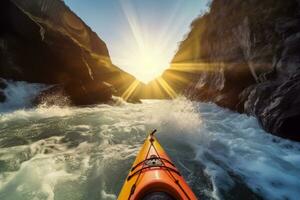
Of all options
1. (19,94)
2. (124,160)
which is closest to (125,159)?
(124,160)

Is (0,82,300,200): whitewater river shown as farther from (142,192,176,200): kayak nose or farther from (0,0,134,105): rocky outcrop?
(0,0,134,105): rocky outcrop

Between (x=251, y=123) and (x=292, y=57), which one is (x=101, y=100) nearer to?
(x=251, y=123)

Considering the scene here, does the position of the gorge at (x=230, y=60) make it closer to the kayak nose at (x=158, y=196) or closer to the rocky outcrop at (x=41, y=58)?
the rocky outcrop at (x=41, y=58)

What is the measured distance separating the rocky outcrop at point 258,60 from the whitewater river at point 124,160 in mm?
1049

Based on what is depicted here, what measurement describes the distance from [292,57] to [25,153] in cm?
1122

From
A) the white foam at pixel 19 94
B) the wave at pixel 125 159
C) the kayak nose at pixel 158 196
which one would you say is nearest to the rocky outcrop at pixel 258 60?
the wave at pixel 125 159

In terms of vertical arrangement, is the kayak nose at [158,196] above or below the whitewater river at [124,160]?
above

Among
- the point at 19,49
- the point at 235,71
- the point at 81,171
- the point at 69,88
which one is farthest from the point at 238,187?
the point at 19,49

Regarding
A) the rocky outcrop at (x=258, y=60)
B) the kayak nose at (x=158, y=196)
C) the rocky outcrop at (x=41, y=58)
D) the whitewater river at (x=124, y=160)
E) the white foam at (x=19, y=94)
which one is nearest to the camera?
the kayak nose at (x=158, y=196)

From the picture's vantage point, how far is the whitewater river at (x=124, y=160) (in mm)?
4676

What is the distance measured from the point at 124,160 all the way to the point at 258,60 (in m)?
11.0

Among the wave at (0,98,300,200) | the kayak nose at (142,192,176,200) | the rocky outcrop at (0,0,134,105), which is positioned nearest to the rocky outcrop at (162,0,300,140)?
the wave at (0,98,300,200)

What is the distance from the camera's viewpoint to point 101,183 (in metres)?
4.98

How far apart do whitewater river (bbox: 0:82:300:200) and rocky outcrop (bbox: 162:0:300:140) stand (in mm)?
1049
